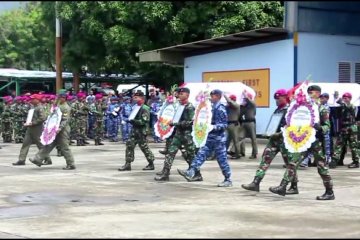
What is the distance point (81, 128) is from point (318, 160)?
45.2ft

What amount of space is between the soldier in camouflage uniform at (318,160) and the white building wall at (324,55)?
11513mm

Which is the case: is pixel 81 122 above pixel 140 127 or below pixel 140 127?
below

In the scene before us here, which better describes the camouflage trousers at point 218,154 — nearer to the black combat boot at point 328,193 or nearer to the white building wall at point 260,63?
the black combat boot at point 328,193

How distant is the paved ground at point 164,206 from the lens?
8305 mm

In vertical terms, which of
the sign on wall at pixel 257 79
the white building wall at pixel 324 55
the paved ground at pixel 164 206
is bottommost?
the paved ground at pixel 164 206

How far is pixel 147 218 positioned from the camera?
9180mm

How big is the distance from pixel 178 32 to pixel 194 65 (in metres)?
1.42

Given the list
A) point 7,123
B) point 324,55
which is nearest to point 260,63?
point 324,55

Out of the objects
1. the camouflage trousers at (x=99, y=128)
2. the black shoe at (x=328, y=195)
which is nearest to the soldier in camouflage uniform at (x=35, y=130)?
the camouflage trousers at (x=99, y=128)

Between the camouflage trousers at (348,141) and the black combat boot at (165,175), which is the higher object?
the camouflage trousers at (348,141)

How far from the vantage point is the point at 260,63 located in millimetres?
23781

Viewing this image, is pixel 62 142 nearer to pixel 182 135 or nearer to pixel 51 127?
pixel 51 127

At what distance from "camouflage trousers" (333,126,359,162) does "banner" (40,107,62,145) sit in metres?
6.33

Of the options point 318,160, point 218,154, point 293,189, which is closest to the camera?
point 318,160
